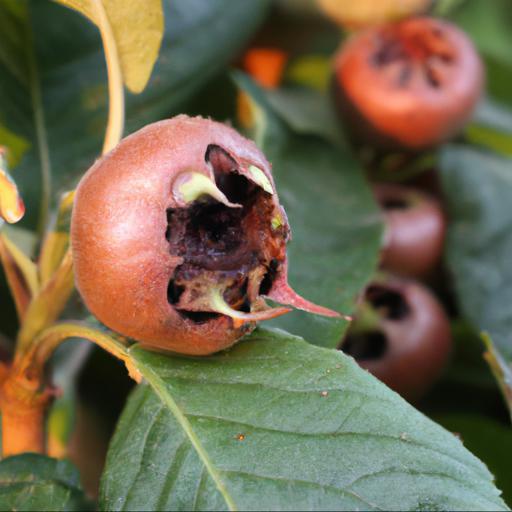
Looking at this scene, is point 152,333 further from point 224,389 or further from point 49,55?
point 49,55

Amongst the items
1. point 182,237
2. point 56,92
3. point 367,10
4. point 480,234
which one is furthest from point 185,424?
point 367,10

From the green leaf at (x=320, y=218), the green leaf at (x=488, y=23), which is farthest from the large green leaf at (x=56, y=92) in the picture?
the green leaf at (x=488, y=23)

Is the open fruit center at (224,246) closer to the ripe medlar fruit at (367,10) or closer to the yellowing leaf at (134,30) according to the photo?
the yellowing leaf at (134,30)

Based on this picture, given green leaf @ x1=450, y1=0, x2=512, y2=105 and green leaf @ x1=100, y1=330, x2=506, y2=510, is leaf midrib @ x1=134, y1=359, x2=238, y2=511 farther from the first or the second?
green leaf @ x1=450, y1=0, x2=512, y2=105

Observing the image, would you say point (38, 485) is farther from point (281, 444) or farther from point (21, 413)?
point (281, 444)

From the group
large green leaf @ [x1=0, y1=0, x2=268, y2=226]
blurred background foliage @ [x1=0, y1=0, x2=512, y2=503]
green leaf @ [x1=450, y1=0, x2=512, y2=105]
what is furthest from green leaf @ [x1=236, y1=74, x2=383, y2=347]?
green leaf @ [x1=450, y1=0, x2=512, y2=105]
